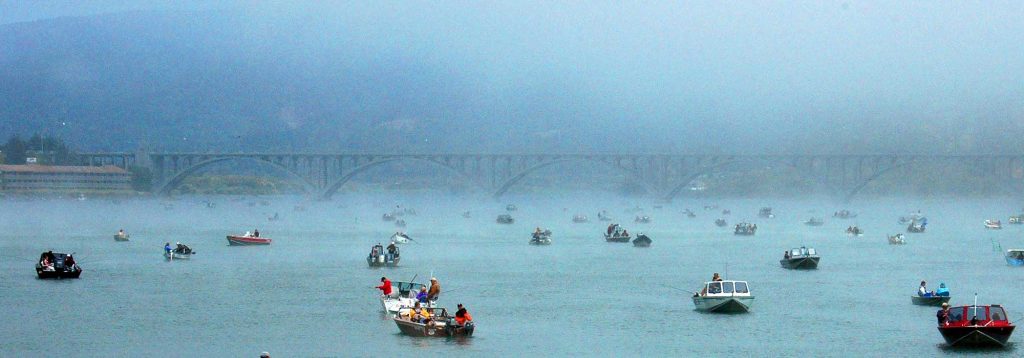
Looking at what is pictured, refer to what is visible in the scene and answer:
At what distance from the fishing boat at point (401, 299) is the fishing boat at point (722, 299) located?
11.9 metres

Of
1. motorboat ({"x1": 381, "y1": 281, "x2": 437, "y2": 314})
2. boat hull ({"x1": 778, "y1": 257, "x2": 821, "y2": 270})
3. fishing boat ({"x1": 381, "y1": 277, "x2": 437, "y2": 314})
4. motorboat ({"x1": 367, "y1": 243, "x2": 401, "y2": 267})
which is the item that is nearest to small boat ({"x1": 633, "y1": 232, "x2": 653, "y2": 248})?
A: boat hull ({"x1": 778, "y1": 257, "x2": 821, "y2": 270})

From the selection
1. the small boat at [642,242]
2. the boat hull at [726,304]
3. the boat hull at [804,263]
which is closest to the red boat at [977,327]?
the boat hull at [726,304]

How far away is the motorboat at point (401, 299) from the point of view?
5555 cm

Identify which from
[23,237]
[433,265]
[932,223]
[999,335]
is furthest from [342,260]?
[932,223]

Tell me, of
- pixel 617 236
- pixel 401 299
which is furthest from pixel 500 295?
pixel 617 236

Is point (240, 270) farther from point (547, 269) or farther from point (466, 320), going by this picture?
point (466, 320)

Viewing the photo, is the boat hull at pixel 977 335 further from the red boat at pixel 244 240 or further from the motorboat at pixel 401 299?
the red boat at pixel 244 240

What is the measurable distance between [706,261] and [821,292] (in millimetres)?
24917

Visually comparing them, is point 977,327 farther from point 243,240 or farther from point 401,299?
point 243,240

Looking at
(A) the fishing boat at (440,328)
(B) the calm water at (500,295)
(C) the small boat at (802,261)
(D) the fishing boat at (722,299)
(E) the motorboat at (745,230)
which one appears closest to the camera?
(B) the calm water at (500,295)

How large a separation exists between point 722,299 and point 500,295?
1253 centimetres

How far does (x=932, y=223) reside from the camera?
173m

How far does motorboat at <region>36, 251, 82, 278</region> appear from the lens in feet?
238

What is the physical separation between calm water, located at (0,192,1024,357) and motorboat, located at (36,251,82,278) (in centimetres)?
73
